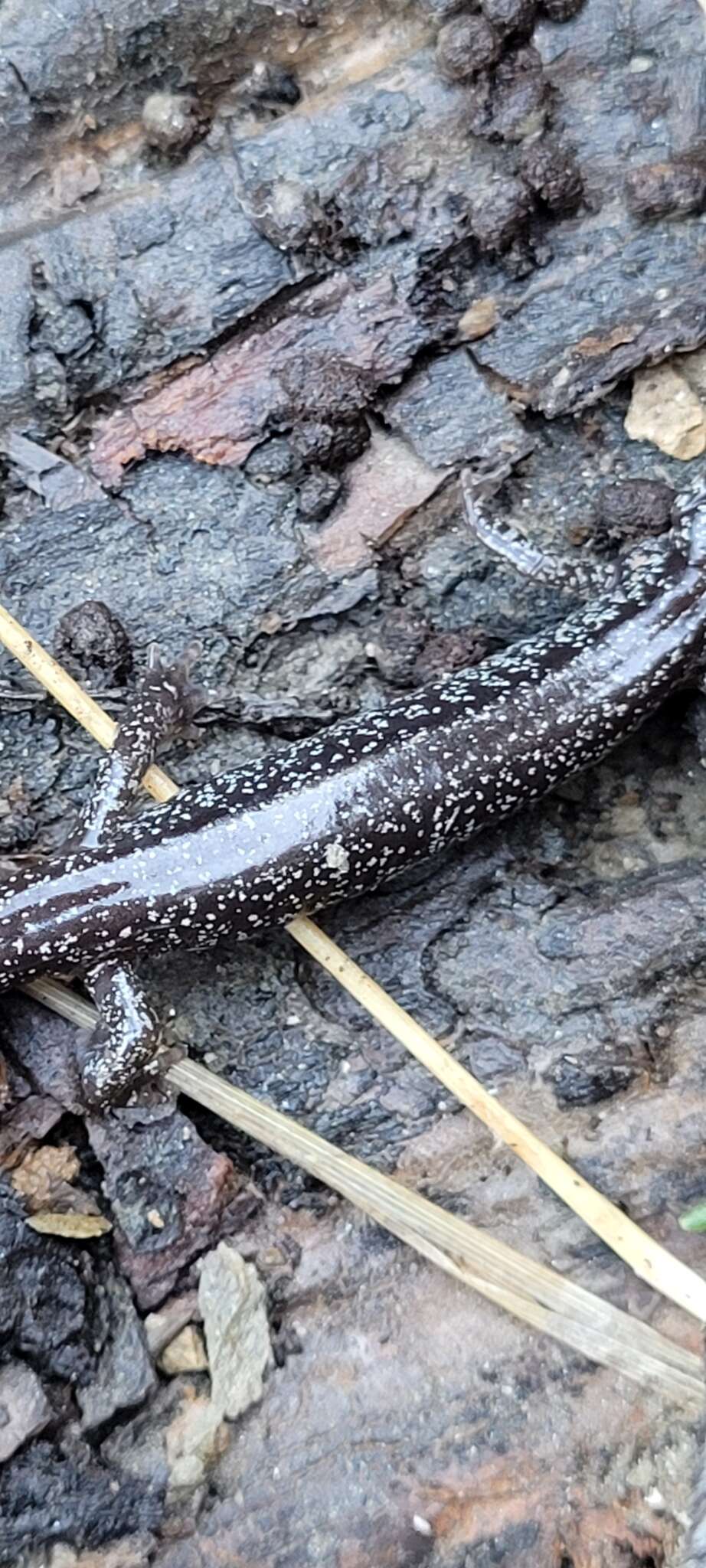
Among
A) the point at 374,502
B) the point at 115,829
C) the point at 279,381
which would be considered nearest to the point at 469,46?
the point at 279,381

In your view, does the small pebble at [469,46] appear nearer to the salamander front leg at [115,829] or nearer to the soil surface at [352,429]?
the soil surface at [352,429]

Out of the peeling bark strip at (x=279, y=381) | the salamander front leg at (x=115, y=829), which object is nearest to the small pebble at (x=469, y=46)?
the peeling bark strip at (x=279, y=381)

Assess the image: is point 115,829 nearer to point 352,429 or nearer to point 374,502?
point 374,502

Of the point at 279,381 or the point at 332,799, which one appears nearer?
the point at 332,799

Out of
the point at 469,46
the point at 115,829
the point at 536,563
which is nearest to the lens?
the point at 115,829

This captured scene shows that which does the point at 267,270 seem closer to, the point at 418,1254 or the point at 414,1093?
the point at 414,1093

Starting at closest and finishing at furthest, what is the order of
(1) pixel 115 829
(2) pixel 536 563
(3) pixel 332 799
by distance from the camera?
(3) pixel 332 799, (1) pixel 115 829, (2) pixel 536 563

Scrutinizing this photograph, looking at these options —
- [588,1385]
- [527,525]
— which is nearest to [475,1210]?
[588,1385]
